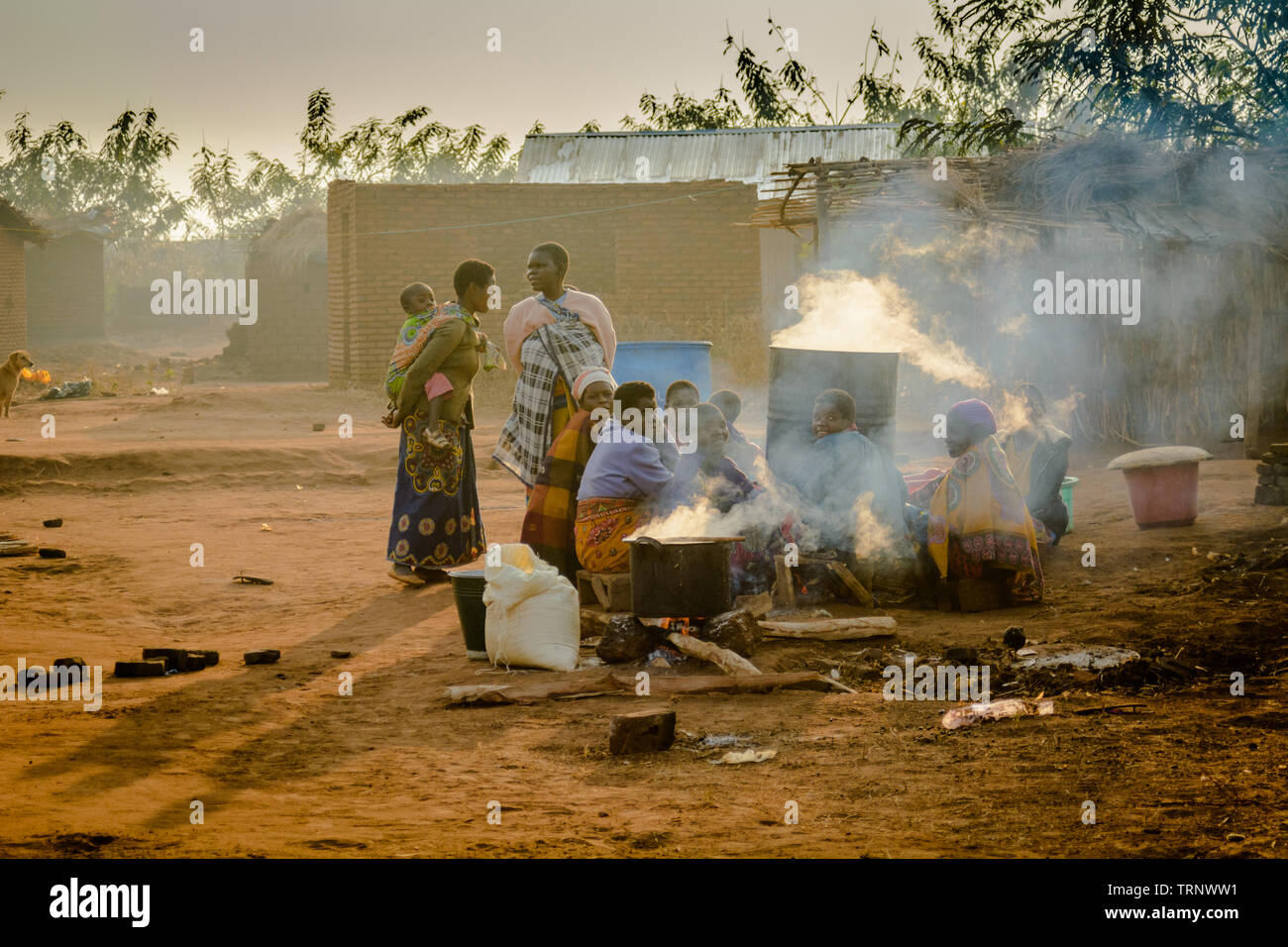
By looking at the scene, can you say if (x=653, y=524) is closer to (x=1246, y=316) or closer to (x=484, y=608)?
(x=484, y=608)

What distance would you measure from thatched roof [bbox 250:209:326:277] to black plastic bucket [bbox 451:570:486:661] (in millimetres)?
21780

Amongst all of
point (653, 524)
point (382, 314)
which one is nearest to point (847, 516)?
point (653, 524)

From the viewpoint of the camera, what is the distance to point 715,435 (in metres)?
6.52

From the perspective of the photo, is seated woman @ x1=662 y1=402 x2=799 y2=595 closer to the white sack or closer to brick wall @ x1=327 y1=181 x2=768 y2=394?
the white sack

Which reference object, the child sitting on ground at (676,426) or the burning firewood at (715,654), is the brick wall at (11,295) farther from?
the burning firewood at (715,654)

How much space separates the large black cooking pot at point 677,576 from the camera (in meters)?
5.39

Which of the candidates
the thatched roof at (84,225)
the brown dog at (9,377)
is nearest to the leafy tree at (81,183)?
the thatched roof at (84,225)

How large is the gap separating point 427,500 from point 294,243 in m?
20.5

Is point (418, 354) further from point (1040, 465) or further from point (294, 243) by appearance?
point (294, 243)

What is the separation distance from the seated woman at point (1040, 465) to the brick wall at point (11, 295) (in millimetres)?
24715

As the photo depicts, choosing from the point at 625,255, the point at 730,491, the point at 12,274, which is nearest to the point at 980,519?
the point at 730,491

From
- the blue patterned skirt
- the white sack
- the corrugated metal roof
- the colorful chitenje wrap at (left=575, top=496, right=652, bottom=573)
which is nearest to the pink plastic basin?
the colorful chitenje wrap at (left=575, top=496, right=652, bottom=573)

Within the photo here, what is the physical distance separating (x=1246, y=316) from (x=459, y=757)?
1102 centimetres

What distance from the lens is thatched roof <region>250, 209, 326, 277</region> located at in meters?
25.9
